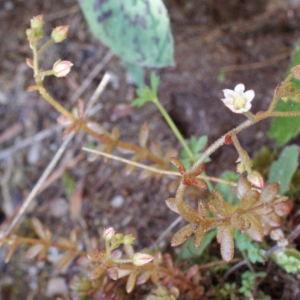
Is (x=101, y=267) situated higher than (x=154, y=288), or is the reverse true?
(x=101, y=267)

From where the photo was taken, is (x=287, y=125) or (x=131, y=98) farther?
(x=131, y=98)

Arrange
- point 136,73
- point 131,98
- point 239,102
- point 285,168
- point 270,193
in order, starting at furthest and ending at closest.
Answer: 1. point 131,98
2. point 136,73
3. point 285,168
4. point 270,193
5. point 239,102

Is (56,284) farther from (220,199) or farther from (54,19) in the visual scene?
(54,19)

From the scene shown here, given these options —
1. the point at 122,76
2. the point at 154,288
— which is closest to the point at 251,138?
the point at 122,76

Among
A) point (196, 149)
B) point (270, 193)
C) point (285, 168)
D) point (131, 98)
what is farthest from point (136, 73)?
point (270, 193)

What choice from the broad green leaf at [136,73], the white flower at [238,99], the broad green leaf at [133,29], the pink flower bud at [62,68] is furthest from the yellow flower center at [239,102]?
the broad green leaf at [136,73]

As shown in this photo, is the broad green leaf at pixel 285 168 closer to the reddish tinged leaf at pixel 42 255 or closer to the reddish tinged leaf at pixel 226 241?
the reddish tinged leaf at pixel 226 241

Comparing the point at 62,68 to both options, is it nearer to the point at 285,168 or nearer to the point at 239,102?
the point at 239,102
